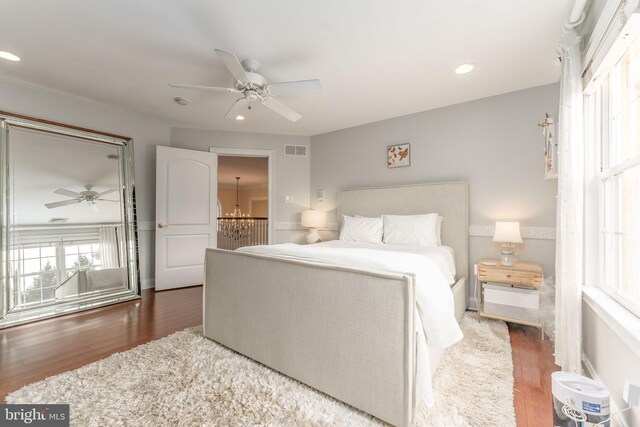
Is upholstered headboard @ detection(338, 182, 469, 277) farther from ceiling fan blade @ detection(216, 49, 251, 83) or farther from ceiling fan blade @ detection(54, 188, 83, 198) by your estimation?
ceiling fan blade @ detection(54, 188, 83, 198)

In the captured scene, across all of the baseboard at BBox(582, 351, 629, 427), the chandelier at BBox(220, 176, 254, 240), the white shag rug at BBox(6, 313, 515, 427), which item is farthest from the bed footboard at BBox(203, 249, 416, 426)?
the chandelier at BBox(220, 176, 254, 240)

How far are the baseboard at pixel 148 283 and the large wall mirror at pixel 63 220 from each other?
38 centimetres

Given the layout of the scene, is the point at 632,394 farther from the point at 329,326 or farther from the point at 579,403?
the point at 329,326

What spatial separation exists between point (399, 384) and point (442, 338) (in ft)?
1.05

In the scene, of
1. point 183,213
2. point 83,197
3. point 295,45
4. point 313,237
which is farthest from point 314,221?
point 83,197

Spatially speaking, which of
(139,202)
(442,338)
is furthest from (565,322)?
(139,202)

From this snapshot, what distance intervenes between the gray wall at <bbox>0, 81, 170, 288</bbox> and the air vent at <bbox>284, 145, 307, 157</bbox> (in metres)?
1.85

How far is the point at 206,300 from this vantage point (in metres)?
2.38

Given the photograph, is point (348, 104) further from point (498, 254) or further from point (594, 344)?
point (594, 344)

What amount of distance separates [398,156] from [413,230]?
1165mm

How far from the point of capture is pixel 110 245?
3.53 metres

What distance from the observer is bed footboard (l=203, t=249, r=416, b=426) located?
1342mm

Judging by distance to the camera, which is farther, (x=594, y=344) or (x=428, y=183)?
(x=428, y=183)

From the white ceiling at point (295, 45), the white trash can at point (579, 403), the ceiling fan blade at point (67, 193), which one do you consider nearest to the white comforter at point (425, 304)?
the white trash can at point (579, 403)
